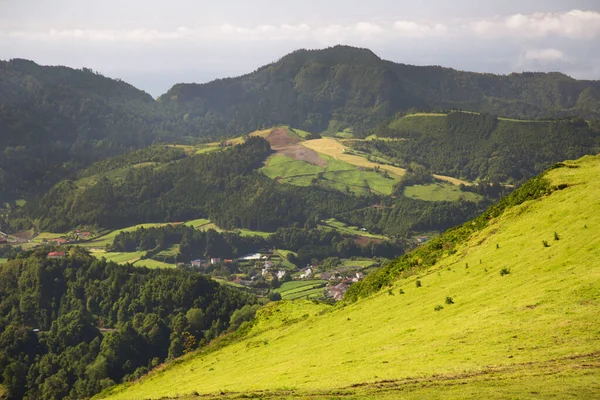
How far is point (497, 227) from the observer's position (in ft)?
158

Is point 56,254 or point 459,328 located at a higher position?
point 459,328

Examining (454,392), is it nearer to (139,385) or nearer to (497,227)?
(497,227)

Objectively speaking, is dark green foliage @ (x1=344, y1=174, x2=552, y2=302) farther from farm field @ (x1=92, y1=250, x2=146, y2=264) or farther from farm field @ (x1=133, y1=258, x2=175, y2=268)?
farm field @ (x1=92, y1=250, x2=146, y2=264)

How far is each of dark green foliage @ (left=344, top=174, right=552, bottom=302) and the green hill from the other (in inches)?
6.8

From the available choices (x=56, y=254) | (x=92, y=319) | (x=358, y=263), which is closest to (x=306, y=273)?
(x=358, y=263)

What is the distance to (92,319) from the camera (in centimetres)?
12531

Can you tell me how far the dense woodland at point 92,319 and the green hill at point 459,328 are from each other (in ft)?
138

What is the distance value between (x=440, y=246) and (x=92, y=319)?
92388 mm

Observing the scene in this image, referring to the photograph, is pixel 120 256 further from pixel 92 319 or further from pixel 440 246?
pixel 440 246

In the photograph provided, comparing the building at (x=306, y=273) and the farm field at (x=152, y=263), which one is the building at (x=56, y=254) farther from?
the building at (x=306, y=273)

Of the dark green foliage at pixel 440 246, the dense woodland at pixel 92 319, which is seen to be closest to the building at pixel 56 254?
the dense woodland at pixel 92 319

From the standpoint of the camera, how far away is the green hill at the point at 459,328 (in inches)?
998

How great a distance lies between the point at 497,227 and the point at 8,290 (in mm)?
118711

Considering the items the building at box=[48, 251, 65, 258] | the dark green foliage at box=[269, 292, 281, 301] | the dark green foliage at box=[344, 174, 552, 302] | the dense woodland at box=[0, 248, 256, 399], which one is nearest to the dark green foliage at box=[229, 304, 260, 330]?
the dense woodland at box=[0, 248, 256, 399]
